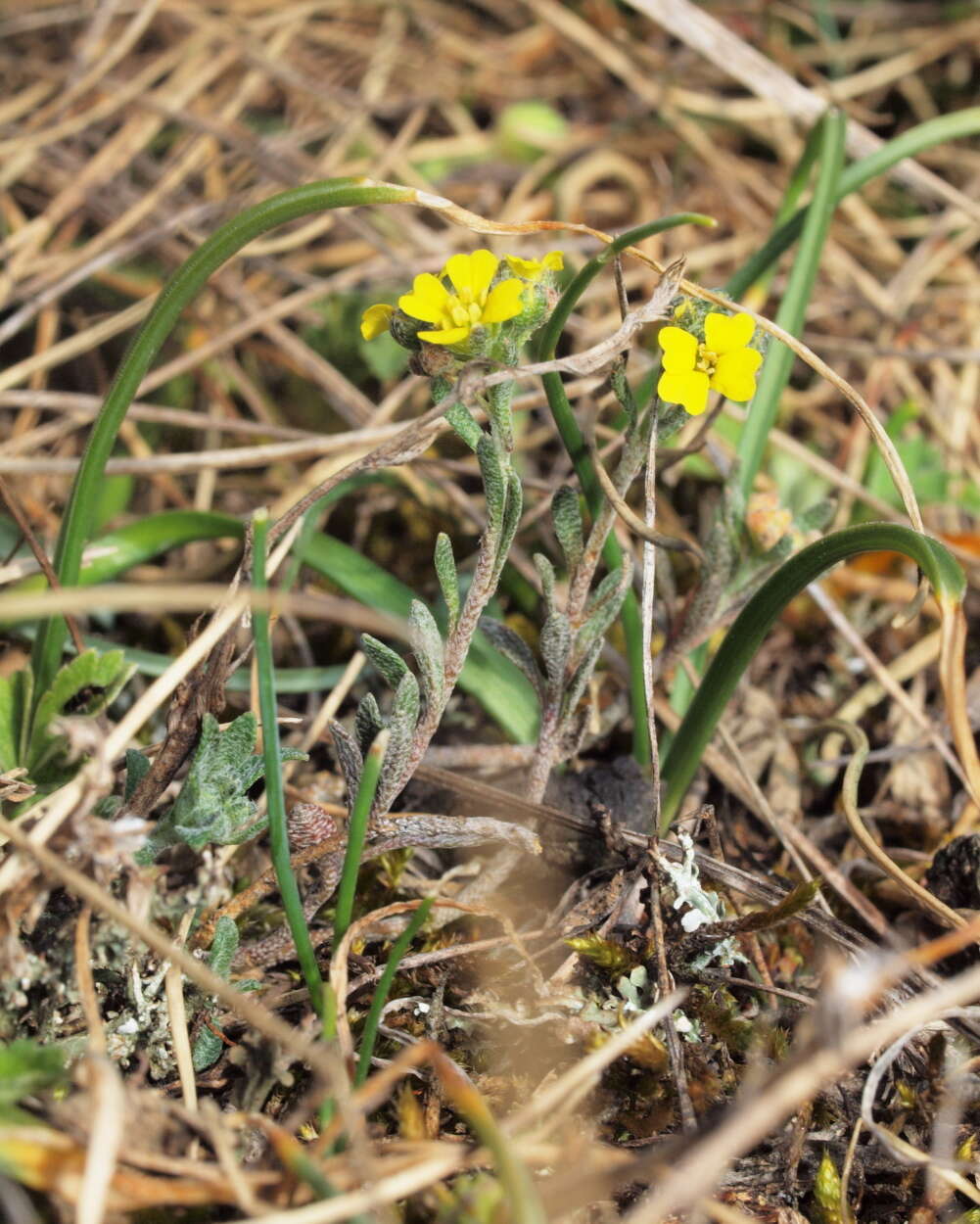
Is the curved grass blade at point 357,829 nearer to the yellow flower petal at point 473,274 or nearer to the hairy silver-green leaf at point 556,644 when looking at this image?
the hairy silver-green leaf at point 556,644

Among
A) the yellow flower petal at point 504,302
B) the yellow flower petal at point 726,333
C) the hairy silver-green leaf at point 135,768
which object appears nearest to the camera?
the yellow flower petal at point 504,302

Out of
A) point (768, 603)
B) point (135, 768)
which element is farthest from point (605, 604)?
point (135, 768)

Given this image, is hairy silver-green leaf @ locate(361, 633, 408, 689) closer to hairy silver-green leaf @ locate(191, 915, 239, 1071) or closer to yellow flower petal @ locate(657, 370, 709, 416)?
hairy silver-green leaf @ locate(191, 915, 239, 1071)

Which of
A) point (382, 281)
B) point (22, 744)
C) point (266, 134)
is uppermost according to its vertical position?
point (266, 134)

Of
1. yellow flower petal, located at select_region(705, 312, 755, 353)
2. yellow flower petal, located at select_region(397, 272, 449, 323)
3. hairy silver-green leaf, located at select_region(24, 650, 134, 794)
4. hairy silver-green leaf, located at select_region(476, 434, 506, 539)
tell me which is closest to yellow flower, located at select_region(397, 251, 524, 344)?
yellow flower petal, located at select_region(397, 272, 449, 323)

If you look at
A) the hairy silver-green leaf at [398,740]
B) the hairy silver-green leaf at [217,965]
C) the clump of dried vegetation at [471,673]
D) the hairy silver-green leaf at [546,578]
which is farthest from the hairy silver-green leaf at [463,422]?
the hairy silver-green leaf at [217,965]

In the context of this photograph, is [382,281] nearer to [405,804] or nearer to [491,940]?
[405,804]

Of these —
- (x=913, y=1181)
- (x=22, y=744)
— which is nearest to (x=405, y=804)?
(x=22, y=744)
